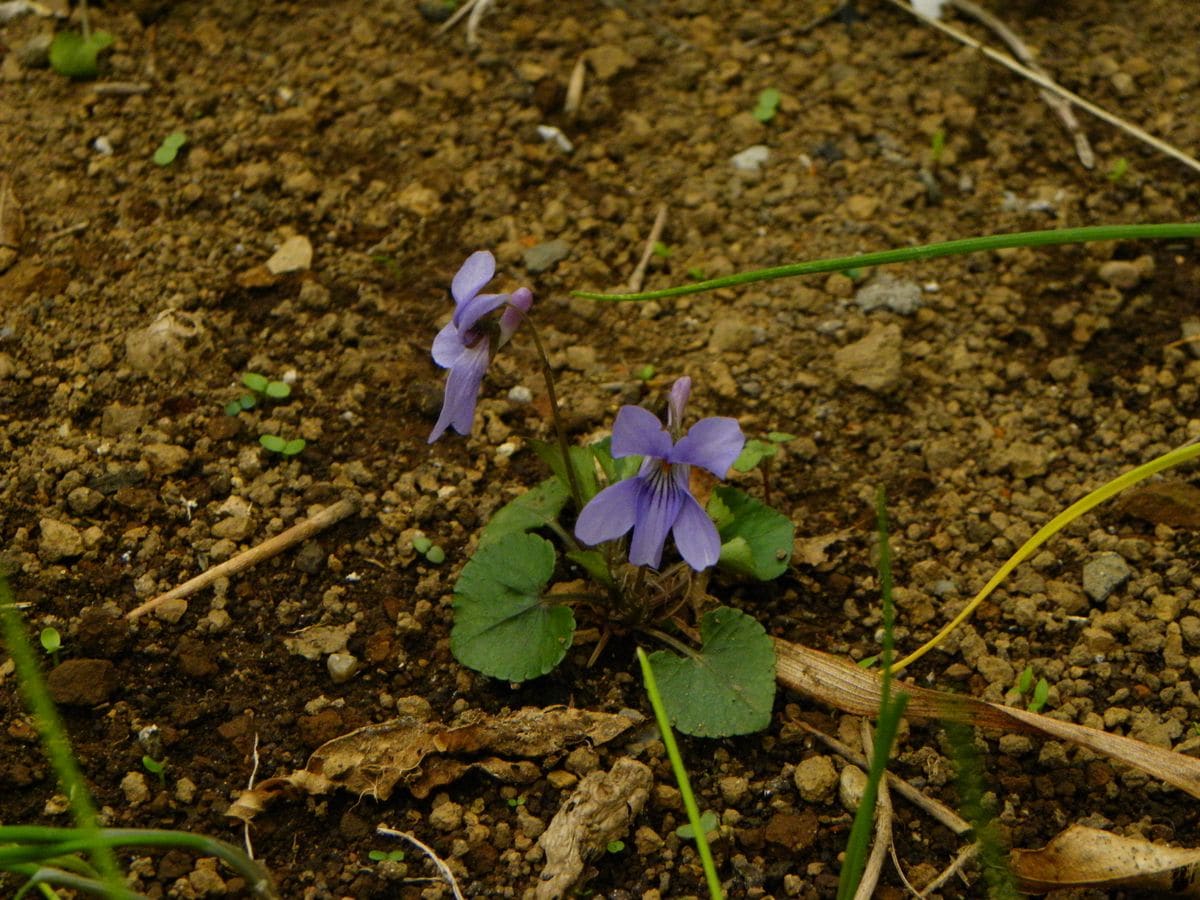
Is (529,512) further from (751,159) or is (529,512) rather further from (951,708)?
(751,159)

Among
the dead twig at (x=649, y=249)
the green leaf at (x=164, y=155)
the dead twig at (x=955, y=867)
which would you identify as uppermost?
the green leaf at (x=164, y=155)

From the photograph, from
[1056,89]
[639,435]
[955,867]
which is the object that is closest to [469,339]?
[639,435]

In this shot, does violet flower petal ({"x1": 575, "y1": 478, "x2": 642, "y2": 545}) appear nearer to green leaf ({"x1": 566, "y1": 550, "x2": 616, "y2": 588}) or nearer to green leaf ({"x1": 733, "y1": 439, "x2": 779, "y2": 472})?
green leaf ({"x1": 566, "y1": 550, "x2": 616, "y2": 588})

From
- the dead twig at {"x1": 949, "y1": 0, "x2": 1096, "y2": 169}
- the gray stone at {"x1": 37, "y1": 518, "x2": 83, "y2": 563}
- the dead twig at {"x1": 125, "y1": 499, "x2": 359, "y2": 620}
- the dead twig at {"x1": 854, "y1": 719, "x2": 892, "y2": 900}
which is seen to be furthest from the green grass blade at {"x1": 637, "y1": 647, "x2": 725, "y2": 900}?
the dead twig at {"x1": 949, "y1": 0, "x2": 1096, "y2": 169}

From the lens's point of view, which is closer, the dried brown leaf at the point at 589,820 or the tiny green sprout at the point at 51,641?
the dried brown leaf at the point at 589,820

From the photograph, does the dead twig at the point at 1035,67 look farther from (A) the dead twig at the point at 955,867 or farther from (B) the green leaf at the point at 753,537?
(A) the dead twig at the point at 955,867

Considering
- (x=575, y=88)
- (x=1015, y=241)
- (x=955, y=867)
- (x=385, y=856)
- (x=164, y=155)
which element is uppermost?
(x=1015, y=241)

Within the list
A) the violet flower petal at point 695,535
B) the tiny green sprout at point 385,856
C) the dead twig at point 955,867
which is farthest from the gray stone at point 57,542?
the dead twig at point 955,867
